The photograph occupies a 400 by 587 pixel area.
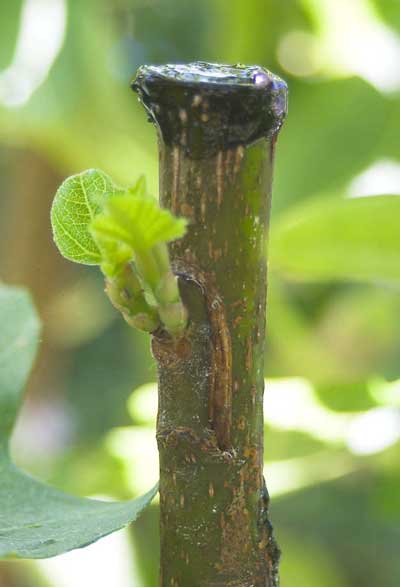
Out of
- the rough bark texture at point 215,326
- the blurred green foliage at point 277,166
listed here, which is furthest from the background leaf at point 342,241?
the rough bark texture at point 215,326

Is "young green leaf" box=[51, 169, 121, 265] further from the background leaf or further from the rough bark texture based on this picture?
the background leaf

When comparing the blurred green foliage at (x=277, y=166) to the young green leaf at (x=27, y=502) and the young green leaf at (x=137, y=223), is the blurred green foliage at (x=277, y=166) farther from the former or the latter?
the young green leaf at (x=137, y=223)

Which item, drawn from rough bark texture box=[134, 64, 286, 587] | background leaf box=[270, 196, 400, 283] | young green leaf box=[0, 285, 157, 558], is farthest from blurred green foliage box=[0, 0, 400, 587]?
rough bark texture box=[134, 64, 286, 587]

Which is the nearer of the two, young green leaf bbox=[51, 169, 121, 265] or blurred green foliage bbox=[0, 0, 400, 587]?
young green leaf bbox=[51, 169, 121, 265]

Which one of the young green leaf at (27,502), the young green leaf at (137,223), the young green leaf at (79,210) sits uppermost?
the young green leaf at (79,210)

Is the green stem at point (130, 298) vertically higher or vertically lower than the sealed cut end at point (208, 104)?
lower

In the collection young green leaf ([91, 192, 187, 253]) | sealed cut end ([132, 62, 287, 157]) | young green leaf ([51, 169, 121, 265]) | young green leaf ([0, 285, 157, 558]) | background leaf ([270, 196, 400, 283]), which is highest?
background leaf ([270, 196, 400, 283])

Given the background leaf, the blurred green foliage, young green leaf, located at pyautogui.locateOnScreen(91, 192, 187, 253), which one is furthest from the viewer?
the blurred green foliage
